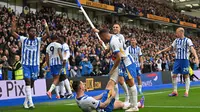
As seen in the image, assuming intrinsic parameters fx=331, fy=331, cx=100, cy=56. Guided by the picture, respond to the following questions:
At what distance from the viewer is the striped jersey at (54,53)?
508 inches

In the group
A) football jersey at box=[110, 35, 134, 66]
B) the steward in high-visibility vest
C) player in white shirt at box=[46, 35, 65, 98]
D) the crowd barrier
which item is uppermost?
football jersey at box=[110, 35, 134, 66]

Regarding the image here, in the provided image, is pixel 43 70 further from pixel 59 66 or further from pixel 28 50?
pixel 28 50

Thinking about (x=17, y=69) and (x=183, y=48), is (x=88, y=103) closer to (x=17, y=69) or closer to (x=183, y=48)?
(x=183, y=48)

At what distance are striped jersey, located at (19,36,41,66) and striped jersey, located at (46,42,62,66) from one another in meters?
2.83

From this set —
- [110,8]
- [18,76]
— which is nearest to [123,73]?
[18,76]

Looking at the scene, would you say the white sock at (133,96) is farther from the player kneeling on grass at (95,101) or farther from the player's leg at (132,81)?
the player kneeling on grass at (95,101)

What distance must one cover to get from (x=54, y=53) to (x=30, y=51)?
3.00 meters

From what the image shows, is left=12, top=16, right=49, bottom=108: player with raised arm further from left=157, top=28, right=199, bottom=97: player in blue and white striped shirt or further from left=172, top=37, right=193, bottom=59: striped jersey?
left=172, top=37, right=193, bottom=59: striped jersey

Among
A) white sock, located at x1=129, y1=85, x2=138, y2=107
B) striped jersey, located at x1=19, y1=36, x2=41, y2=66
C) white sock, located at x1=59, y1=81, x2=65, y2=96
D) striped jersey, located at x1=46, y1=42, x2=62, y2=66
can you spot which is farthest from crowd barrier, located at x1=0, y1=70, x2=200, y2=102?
white sock, located at x1=129, y1=85, x2=138, y2=107

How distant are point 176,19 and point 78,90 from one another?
157 ft

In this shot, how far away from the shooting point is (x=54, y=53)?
13.0 metres

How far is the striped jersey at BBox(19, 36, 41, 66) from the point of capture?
9.90 meters

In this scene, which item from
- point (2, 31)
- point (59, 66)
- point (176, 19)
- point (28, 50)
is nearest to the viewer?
point (28, 50)

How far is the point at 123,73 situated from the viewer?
7.91 m
